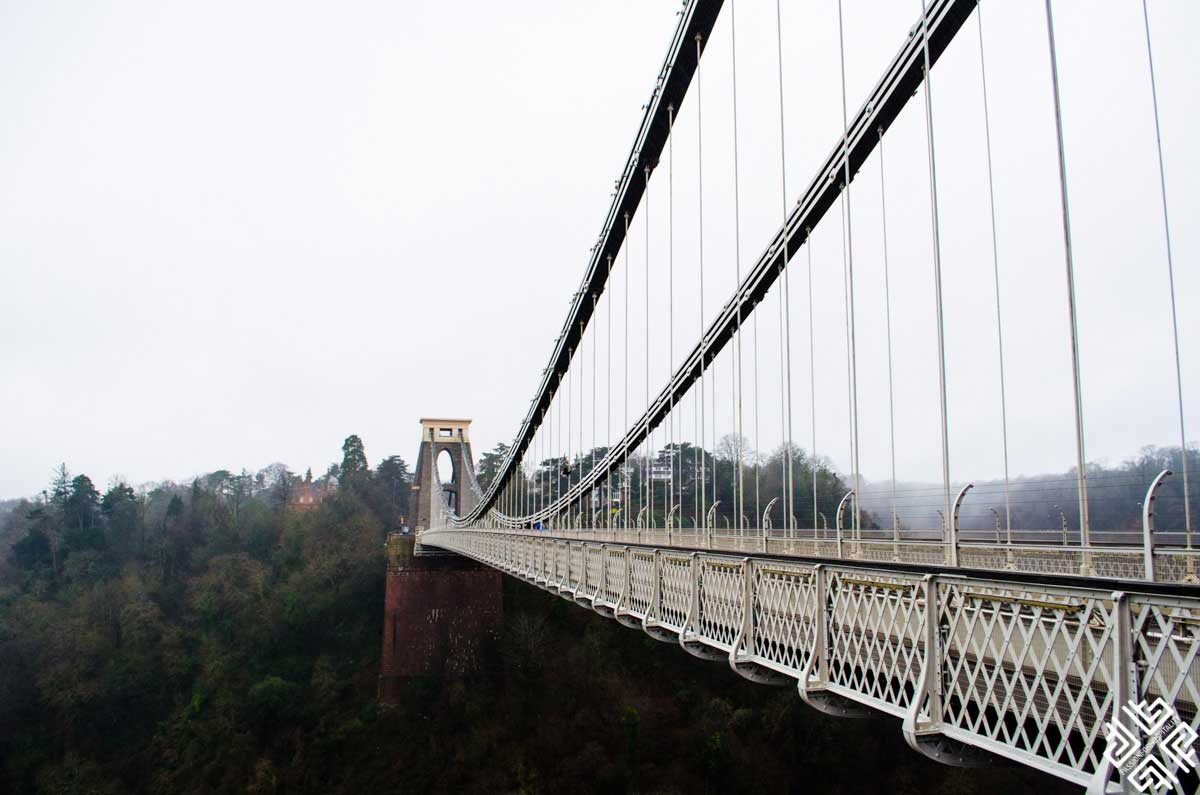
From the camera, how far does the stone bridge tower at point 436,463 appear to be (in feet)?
130

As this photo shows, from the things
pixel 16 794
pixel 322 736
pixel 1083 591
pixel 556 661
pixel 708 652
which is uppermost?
pixel 1083 591

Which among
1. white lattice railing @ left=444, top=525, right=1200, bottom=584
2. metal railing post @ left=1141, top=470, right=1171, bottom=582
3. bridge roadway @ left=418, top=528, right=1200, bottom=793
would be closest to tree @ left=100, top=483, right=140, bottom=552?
white lattice railing @ left=444, top=525, right=1200, bottom=584

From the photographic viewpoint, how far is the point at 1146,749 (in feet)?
9.87

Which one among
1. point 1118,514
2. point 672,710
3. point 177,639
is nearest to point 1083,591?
point 1118,514

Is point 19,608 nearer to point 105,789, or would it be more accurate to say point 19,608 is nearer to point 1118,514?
point 105,789

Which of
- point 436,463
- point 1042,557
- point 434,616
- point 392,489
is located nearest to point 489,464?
point 392,489

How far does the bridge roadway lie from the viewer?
10.3 feet

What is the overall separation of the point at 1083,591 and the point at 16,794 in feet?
107

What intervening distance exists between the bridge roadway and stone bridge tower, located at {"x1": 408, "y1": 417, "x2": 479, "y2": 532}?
3206cm

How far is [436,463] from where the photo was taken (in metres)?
40.8

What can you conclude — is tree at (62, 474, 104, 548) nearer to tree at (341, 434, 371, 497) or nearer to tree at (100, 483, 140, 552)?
tree at (100, 483, 140, 552)

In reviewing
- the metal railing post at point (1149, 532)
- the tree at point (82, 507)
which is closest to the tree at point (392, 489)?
the tree at point (82, 507)

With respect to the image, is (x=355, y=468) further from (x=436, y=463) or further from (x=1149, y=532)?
(x=1149, y=532)

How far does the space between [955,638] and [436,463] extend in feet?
125
